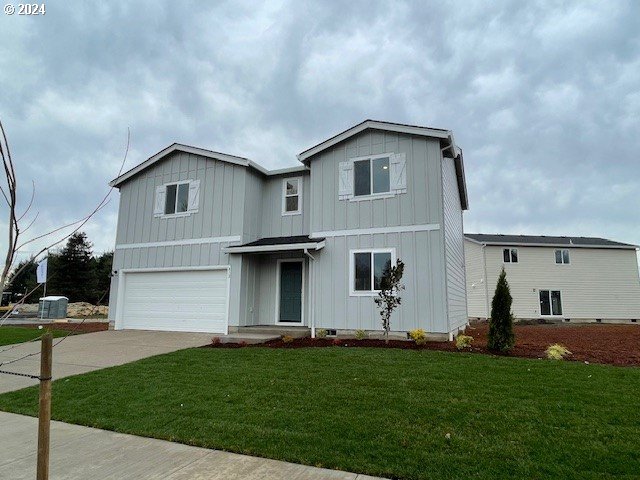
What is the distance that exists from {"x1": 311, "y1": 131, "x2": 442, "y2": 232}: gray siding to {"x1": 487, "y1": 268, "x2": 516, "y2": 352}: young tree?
3005 millimetres

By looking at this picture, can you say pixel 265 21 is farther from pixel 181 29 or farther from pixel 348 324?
pixel 348 324

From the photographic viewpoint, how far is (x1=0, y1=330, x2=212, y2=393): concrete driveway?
25.4 feet

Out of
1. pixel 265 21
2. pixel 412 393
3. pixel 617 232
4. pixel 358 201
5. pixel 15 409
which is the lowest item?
pixel 15 409

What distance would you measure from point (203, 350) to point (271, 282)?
4595 mm

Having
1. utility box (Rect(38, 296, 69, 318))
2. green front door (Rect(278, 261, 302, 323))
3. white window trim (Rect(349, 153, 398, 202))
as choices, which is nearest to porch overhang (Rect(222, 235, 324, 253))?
green front door (Rect(278, 261, 302, 323))

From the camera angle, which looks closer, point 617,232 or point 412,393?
point 412,393

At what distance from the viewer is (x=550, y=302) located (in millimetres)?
24750

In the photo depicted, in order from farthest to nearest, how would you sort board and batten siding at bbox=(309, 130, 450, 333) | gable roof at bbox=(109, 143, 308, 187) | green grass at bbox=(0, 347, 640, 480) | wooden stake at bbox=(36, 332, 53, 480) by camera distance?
gable roof at bbox=(109, 143, 308, 187)
board and batten siding at bbox=(309, 130, 450, 333)
green grass at bbox=(0, 347, 640, 480)
wooden stake at bbox=(36, 332, 53, 480)

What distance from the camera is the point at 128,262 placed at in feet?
49.9

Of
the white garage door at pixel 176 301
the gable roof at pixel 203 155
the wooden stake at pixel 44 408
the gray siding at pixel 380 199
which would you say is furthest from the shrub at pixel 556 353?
the white garage door at pixel 176 301

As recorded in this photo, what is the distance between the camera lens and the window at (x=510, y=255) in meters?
25.4

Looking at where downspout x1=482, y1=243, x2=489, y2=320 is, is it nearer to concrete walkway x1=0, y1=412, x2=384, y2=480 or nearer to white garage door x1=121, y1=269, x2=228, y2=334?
white garage door x1=121, y1=269, x2=228, y2=334

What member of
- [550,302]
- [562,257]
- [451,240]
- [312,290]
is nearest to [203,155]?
[312,290]

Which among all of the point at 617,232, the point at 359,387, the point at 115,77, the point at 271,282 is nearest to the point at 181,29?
the point at 115,77
